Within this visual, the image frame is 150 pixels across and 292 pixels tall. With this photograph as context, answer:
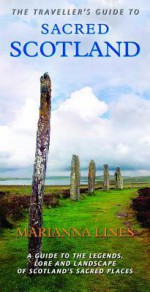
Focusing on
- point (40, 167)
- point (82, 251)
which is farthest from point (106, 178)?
point (40, 167)

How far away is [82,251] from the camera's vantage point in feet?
37.0

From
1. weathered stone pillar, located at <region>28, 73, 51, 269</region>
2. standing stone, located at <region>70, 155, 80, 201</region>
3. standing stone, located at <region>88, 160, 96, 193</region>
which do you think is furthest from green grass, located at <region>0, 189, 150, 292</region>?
standing stone, located at <region>88, 160, 96, 193</region>

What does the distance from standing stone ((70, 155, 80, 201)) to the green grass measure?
8.63m

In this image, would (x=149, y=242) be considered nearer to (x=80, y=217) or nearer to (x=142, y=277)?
(x=142, y=277)

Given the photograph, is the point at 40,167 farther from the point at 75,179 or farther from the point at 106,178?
the point at 106,178

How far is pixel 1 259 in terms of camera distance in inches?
404

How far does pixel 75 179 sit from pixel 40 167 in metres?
18.4

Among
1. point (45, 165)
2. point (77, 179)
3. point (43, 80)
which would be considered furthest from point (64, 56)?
point (77, 179)

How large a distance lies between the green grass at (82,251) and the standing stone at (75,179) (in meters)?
8.63

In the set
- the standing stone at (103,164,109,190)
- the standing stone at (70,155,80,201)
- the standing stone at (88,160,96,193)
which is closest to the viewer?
the standing stone at (70,155,80,201)

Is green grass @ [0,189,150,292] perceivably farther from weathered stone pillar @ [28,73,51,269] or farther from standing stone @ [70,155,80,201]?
standing stone @ [70,155,80,201]

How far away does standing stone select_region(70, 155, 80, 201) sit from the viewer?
27.0 meters

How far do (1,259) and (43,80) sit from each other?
16.9 feet

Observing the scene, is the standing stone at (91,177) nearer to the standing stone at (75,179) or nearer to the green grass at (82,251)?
the standing stone at (75,179)
